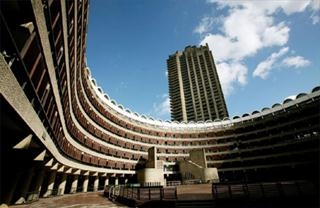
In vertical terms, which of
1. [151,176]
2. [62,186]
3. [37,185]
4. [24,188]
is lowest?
[24,188]

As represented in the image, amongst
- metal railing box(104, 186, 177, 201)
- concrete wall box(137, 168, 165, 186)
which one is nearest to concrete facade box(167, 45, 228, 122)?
concrete wall box(137, 168, 165, 186)

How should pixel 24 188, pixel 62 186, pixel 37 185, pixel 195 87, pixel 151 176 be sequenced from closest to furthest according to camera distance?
pixel 24 188, pixel 37 185, pixel 62 186, pixel 151 176, pixel 195 87

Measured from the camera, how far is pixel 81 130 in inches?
1251

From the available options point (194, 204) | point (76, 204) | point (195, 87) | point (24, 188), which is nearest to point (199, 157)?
point (194, 204)

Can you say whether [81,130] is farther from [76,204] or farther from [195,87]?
[195,87]

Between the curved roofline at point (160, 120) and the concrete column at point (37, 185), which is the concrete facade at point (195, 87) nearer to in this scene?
the curved roofline at point (160, 120)

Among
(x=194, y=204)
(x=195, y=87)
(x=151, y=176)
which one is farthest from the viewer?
(x=195, y=87)

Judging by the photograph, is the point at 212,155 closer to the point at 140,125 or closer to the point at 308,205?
the point at 140,125

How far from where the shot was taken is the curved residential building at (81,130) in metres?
6.63

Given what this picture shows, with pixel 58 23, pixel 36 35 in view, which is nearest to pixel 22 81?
pixel 36 35

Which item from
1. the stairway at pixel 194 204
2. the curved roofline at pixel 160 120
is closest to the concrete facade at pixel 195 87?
the curved roofline at pixel 160 120

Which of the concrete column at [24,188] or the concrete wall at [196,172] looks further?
the concrete wall at [196,172]

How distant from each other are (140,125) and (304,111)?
140 feet

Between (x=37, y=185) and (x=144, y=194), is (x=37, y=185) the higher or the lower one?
the higher one
